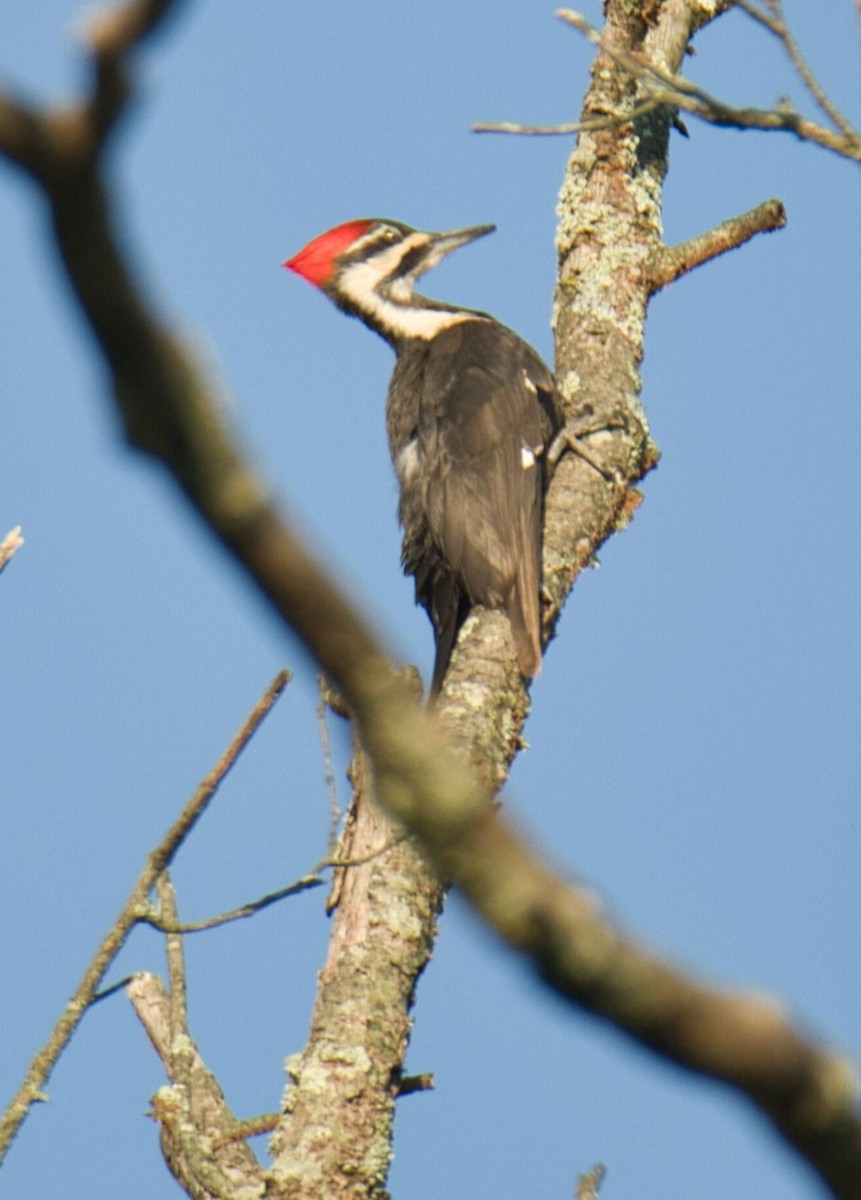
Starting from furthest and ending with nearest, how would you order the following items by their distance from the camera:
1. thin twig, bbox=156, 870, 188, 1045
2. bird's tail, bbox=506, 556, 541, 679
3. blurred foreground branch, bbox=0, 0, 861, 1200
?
bird's tail, bbox=506, 556, 541, 679
thin twig, bbox=156, 870, 188, 1045
blurred foreground branch, bbox=0, 0, 861, 1200

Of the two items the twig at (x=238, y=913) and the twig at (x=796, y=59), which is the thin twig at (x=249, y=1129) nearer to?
the twig at (x=238, y=913)

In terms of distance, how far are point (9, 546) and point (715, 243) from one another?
2.73 metres

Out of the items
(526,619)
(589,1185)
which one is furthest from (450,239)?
(589,1185)

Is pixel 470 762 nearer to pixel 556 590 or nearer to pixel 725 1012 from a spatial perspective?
pixel 556 590

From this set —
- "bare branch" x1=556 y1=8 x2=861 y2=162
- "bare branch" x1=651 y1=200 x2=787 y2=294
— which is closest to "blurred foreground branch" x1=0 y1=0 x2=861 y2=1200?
"bare branch" x1=556 y1=8 x2=861 y2=162

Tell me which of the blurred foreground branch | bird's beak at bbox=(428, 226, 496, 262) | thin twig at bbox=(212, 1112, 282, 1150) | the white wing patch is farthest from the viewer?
bird's beak at bbox=(428, 226, 496, 262)

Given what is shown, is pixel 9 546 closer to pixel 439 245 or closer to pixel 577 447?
pixel 577 447

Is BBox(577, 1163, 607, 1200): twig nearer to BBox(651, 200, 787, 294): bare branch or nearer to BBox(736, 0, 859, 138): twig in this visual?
BBox(736, 0, 859, 138): twig

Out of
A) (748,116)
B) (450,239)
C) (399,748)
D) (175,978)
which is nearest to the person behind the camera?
(399,748)

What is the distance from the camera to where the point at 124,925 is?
259cm

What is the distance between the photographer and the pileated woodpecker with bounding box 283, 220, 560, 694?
13.7 ft

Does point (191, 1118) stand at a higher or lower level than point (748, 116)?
lower

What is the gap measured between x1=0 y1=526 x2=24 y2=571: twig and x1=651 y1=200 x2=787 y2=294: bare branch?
2.55 meters

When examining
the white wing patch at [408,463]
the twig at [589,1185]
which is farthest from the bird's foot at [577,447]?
the twig at [589,1185]
